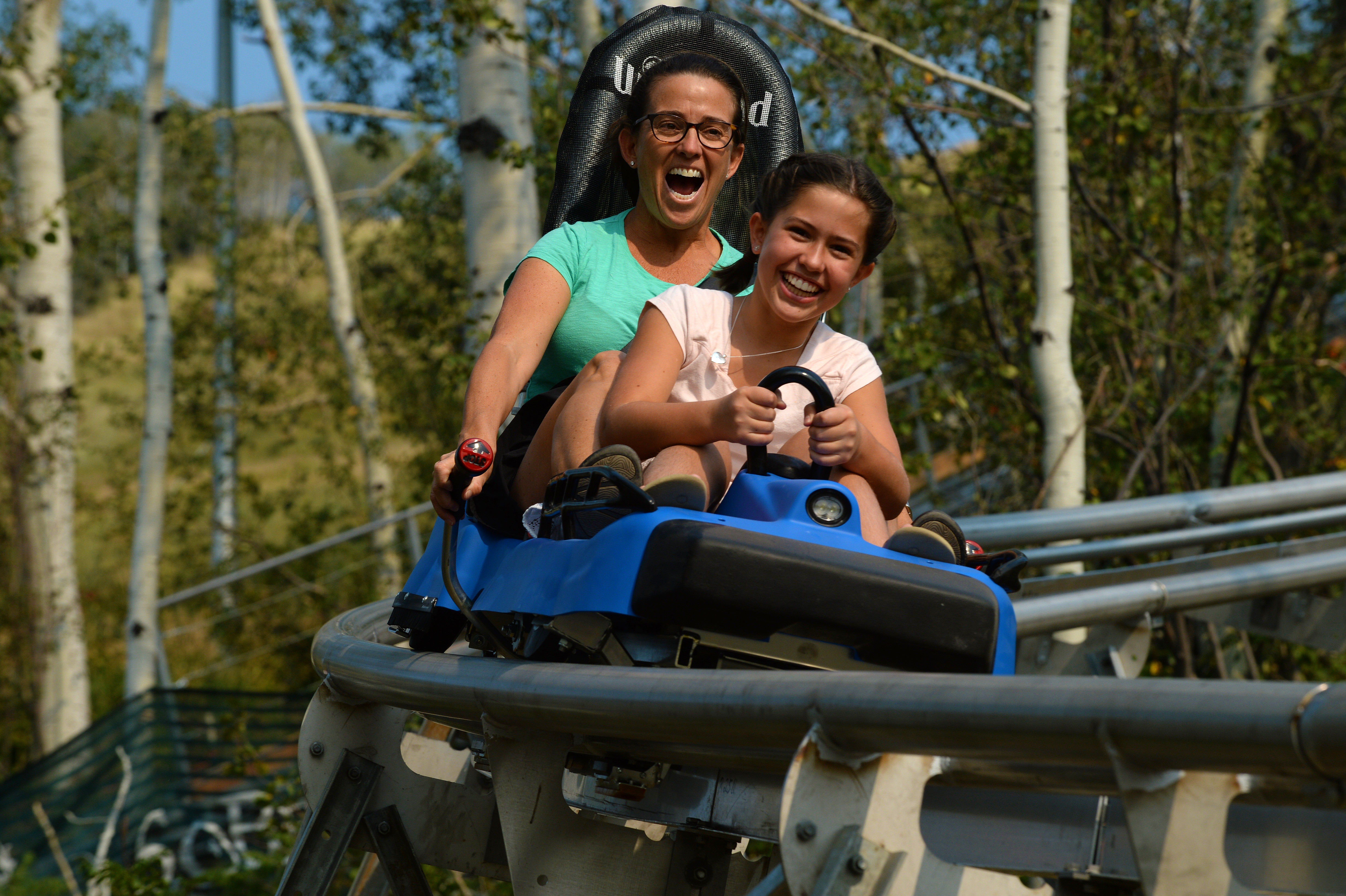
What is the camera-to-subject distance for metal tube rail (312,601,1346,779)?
Result: 910mm

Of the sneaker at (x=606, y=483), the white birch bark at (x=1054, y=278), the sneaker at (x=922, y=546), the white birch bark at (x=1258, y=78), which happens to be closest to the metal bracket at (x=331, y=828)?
the sneaker at (x=606, y=483)

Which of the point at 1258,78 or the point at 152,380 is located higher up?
the point at 1258,78

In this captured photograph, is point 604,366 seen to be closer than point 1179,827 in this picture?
No

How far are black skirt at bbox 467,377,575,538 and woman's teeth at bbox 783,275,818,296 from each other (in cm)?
47

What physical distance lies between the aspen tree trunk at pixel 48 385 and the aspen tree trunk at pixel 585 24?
4347 mm

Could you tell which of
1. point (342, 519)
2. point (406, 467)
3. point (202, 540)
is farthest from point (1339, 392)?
point (202, 540)

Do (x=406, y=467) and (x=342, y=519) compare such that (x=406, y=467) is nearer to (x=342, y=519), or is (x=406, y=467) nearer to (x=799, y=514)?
(x=342, y=519)

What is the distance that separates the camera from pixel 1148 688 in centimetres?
97

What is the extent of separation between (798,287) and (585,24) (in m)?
5.65

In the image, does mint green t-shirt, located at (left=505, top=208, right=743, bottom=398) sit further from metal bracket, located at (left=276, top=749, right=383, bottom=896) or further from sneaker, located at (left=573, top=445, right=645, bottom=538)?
metal bracket, located at (left=276, top=749, right=383, bottom=896)

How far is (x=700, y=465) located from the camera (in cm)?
188

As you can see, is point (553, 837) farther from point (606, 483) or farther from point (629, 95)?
point (629, 95)

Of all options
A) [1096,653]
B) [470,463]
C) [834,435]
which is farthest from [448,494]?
[1096,653]

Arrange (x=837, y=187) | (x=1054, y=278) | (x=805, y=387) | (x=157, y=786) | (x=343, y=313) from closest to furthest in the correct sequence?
(x=805, y=387) → (x=837, y=187) → (x=1054, y=278) → (x=157, y=786) → (x=343, y=313)
